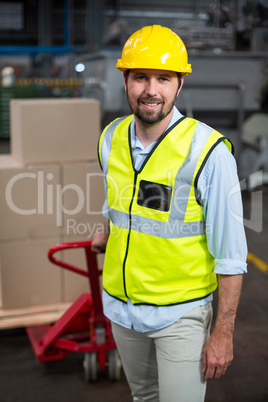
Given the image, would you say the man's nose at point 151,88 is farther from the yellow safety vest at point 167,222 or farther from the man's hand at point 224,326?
the man's hand at point 224,326

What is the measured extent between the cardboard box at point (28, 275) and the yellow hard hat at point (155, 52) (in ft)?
6.77

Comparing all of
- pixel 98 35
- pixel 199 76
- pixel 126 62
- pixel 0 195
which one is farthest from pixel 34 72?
pixel 126 62

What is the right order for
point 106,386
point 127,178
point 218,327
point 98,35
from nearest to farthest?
1. point 218,327
2. point 127,178
3. point 106,386
4. point 98,35

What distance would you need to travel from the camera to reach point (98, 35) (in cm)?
2225

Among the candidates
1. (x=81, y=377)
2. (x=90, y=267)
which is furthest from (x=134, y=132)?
(x=81, y=377)

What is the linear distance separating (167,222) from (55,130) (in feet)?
6.48

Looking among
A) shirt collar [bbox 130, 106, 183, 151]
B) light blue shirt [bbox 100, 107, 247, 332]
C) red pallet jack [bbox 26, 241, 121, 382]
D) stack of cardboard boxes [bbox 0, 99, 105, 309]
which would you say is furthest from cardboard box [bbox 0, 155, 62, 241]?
light blue shirt [bbox 100, 107, 247, 332]

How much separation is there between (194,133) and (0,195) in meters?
2.04

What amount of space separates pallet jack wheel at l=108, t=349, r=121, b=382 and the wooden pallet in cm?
67

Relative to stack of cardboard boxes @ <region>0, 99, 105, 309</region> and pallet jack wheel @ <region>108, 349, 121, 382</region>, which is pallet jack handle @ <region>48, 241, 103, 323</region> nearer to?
pallet jack wheel @ <region>108, 349, 121, 382</region>

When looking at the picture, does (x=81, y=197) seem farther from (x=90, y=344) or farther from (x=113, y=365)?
(x=113, y=365)

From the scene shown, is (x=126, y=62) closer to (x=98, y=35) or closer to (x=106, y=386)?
(x=106, y=386)

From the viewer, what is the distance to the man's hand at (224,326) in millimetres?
1713

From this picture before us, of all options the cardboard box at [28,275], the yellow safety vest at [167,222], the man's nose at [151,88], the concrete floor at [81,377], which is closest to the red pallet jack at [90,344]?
the concrete floor at [81,377]
